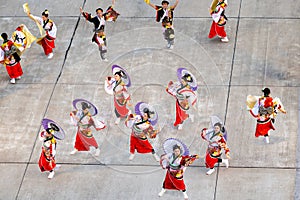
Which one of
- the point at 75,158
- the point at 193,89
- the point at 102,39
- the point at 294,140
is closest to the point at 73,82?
the point at 102,39

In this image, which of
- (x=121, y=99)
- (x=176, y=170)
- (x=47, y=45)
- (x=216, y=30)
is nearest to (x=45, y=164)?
(x=121, y=99)

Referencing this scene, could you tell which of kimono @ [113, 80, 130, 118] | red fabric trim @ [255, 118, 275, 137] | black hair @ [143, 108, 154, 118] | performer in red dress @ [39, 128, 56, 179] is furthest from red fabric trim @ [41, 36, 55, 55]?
red fabric trim @ [255, 118, 275, 137]

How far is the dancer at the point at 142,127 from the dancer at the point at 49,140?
50.6 inches

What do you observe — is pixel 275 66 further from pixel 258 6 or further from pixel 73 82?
pixel 73 82

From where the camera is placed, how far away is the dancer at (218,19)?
18234 mm

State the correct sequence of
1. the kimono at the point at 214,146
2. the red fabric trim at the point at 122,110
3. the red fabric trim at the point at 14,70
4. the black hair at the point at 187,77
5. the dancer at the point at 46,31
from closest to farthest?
the kimono at the point at 214,146, the black hair at the point at 187,77, the red fabric trim at the point at 122,110, the red fabric trim at the point at 14,70, the dancer at the point at 46,31

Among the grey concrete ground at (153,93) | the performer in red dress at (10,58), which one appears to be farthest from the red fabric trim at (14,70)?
the grey concrete ground at (153,93)

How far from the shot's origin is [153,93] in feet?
56.0

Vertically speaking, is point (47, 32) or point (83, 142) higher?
point (47, 32)

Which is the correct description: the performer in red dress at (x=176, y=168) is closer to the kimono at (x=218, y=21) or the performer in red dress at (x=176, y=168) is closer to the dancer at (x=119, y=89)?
the dancer at (x=119, y=89)

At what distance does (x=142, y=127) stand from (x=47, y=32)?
179 inches

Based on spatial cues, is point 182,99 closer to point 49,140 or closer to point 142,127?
point 142,127

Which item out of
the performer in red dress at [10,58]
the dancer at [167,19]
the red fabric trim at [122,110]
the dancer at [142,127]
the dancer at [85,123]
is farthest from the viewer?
the dancer at [167,19]

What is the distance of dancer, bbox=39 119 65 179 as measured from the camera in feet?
49.7
